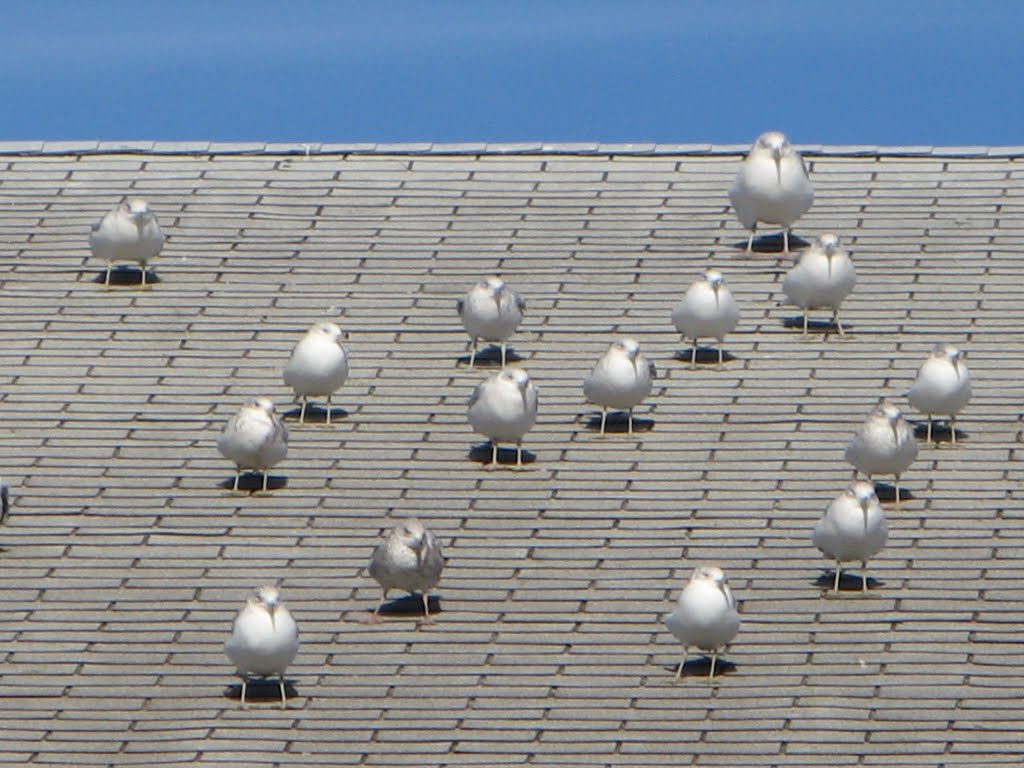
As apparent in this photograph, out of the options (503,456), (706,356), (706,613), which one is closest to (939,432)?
(706,356)

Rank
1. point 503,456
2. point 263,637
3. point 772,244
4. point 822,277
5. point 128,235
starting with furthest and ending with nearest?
point 772,244 < point 128,235 < point 822,277 < point 503,456 < point 263,637

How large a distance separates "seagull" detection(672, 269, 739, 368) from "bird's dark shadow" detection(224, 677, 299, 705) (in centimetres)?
613

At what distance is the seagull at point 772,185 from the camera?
2839 centimetres

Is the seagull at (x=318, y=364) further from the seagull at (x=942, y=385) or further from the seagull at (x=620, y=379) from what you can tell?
the seagull at (x=942, y=385)

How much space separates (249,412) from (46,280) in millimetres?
4979

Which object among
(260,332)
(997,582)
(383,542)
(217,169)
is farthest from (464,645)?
(217,169)

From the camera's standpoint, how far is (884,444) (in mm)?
24141

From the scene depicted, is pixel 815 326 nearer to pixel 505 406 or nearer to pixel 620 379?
pixel 620 379

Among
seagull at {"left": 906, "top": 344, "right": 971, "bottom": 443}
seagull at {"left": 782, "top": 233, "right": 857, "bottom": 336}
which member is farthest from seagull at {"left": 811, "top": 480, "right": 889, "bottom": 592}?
seagull at {"left": 782, "top": 233, "right": 857, "bottom": 336}

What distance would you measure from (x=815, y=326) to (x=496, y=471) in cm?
380

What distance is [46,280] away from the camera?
95.2ft

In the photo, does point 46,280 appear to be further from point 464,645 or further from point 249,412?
point 464,645

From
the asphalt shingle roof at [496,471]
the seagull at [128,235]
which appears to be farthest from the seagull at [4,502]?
the seagull at [128,235]

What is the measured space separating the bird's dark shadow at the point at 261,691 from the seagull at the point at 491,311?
537cm
